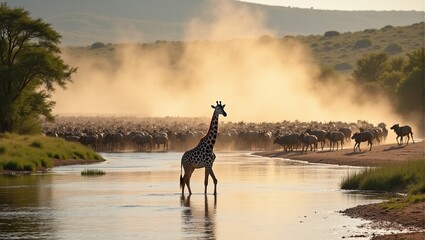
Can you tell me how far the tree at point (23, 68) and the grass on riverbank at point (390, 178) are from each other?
3060 cm

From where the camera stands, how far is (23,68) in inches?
2493

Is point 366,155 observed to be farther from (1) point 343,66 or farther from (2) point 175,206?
(1) point 343,66

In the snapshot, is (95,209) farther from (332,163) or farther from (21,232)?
(332,163)

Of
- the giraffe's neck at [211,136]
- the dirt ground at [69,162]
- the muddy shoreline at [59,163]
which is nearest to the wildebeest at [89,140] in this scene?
the muddy shoreline at [59,163]

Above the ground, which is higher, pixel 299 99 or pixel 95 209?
pixel 299 99

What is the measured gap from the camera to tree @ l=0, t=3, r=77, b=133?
2498 inches

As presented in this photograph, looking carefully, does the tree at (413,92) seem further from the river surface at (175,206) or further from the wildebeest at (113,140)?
the river surface at (175,206)

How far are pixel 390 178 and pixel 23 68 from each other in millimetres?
33000

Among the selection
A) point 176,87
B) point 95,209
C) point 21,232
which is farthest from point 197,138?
point 176,87

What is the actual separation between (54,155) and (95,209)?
27.5m

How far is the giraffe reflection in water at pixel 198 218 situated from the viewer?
24.3m

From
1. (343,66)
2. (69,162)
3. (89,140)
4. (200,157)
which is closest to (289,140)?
(89,140)

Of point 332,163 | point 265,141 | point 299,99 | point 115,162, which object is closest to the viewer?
point 332,163

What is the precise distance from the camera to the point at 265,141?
78938 mm
